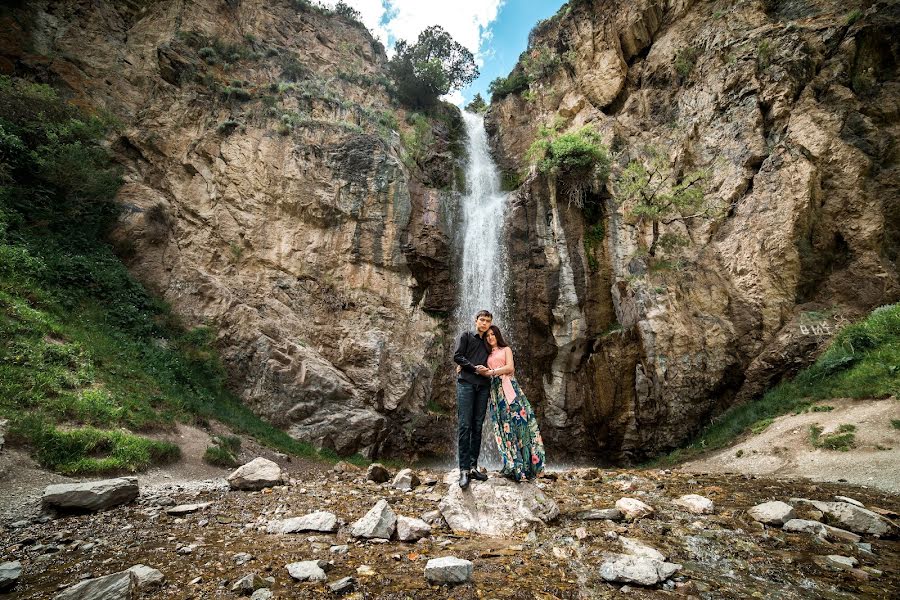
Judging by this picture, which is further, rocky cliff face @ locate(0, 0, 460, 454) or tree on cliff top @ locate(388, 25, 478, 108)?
tree on cliff top @ locate(388, 25, 478, 108)

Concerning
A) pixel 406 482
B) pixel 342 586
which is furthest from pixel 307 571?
pixel 406 482

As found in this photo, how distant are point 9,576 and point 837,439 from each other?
12.1 meters

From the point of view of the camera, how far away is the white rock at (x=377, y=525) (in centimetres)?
375

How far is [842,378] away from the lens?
9.66m

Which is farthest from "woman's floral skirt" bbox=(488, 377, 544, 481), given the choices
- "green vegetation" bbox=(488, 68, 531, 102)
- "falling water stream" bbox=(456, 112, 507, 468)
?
"green vegetation" bbox=(488, 68, 531, 102)

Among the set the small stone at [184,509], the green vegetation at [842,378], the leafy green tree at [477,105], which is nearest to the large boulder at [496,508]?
the small stone at [184,509]

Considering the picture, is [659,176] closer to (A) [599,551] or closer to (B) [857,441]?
(B) [857,441]

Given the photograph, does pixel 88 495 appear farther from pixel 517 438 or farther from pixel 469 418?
pixel 517 438

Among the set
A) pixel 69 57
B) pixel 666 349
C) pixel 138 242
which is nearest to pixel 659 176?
pixel 666 349

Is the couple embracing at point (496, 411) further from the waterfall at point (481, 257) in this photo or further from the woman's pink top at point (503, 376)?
the waterfall at point (481, 257)

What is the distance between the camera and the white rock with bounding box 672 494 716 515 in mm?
4898

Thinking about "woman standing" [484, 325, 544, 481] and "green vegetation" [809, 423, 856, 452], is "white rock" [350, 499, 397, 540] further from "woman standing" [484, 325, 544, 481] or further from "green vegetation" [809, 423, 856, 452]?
"green vegetation" [809, 423, 856, 452]

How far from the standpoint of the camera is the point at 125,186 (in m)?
14.1

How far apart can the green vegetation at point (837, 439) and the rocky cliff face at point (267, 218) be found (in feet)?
37.2
